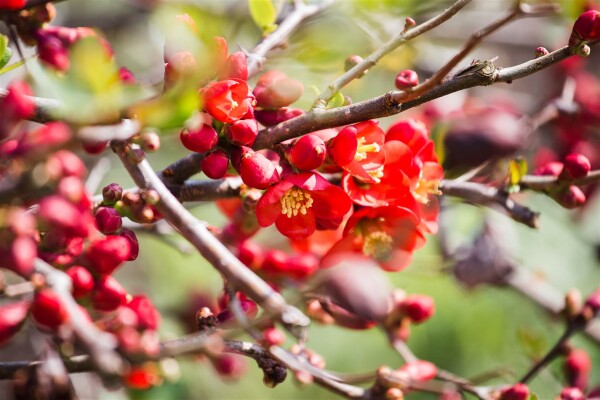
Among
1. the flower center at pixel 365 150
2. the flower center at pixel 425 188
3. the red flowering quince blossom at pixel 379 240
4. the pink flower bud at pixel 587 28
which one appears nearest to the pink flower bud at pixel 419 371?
the red flowering quince blossom at pixel 379 240

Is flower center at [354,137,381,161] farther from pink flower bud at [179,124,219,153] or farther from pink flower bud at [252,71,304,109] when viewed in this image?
pink flower bud at [179,124,219,153]

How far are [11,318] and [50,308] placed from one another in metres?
0.12

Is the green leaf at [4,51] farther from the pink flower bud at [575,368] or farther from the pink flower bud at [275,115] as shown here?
the pink flower bud at [575,368]

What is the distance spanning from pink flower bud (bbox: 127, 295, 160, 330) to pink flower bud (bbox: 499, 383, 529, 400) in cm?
65

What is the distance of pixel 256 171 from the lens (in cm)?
90

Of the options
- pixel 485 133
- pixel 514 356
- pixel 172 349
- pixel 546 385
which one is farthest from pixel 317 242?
pixel 546 385

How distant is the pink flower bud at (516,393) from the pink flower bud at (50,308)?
2.67ft

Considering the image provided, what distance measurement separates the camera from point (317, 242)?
133 centimetres

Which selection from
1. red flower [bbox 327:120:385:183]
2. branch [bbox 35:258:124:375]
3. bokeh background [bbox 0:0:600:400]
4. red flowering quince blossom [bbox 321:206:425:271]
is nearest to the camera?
branch [bbox 35:258:124:375]

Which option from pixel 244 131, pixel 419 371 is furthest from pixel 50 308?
pixel 419 371

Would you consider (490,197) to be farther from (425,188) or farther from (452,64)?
(452,64)

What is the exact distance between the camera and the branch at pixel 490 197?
1.19 meters

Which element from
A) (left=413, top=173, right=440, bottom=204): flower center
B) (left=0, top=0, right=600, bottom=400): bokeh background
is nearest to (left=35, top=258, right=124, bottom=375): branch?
(left=413, top=173, right=440, bottom=204): flower center

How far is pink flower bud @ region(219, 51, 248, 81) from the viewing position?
0.94 m
